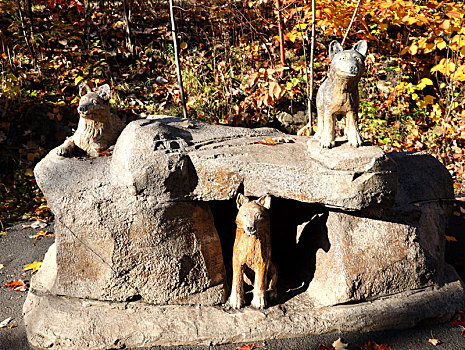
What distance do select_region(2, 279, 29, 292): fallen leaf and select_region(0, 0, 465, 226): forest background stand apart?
165 cm

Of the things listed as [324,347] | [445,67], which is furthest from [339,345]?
[445,67]

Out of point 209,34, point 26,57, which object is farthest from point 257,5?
point 26,57

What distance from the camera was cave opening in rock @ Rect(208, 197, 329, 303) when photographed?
409 cm

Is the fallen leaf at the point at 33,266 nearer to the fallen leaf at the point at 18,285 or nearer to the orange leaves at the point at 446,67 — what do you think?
the fallen leaf at the point at 18,285

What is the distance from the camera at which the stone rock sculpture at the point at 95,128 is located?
4.40 m

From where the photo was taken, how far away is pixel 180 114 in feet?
24.9

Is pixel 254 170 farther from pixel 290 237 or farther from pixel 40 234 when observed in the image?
pixel 40 234

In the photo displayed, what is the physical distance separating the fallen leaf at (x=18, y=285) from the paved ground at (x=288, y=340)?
53 millimetres

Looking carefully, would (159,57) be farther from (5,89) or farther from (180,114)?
(5,89)

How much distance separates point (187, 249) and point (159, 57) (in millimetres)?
5694

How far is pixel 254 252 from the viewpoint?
150 inches

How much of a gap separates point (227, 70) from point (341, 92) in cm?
493

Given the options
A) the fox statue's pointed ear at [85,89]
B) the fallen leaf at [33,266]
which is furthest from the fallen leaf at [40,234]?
the fox statue's pointed ear at [85,89]


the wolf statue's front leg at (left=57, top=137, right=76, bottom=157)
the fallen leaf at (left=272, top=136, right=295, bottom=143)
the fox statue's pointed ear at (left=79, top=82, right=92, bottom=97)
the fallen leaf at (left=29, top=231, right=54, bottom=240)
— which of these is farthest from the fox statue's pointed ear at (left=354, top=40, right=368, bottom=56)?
the fallen leaf at (left=29, top=231, right=54, bottom=240)
